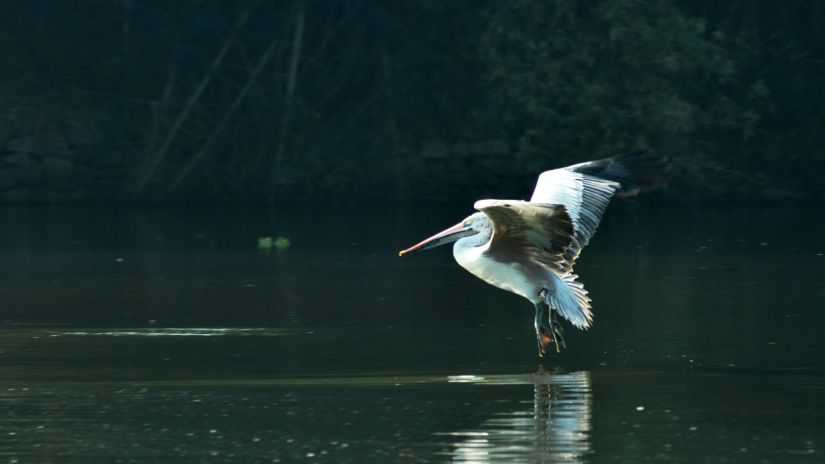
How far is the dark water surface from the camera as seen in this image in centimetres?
862

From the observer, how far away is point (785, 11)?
1329 inches

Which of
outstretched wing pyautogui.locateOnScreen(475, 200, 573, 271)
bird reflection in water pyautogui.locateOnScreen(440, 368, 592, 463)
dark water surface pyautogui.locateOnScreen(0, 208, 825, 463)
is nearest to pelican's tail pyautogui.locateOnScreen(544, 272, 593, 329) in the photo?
outstretched wing pyautogui.locateOnScreen(475, 200, 573, 271)

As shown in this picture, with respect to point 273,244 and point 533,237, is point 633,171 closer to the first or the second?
point 533,237

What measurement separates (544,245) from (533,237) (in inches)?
5.2

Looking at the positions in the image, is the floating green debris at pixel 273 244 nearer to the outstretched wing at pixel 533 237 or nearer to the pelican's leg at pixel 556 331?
the pelican's leg at pixel 556 331

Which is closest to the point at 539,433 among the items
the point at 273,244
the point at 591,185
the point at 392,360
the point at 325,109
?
the point at 392,360

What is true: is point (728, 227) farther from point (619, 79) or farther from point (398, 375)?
point (398, 375)

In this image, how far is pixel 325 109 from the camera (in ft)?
114

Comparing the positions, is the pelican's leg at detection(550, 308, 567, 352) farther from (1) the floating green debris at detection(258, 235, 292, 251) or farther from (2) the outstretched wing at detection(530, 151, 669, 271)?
(1) the floating green debris at detection(258, 235, 292, 251)

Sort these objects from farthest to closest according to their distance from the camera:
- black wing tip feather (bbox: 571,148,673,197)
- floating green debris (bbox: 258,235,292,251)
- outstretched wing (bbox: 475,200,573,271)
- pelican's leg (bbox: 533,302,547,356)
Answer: floating green debris (bbox: 258,235,292,251) → black wing tip feather (bbox: 571,148,673,197) → pelican's leg (bbox: 533,302,547,356) → outstretched wing (bbox: 475,200,573,271)

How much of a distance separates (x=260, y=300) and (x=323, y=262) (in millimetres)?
4170

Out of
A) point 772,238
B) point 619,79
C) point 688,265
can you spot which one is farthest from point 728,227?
point 688,265

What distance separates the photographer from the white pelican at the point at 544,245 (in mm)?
11531

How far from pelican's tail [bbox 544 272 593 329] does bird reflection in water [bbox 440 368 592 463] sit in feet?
3.95
